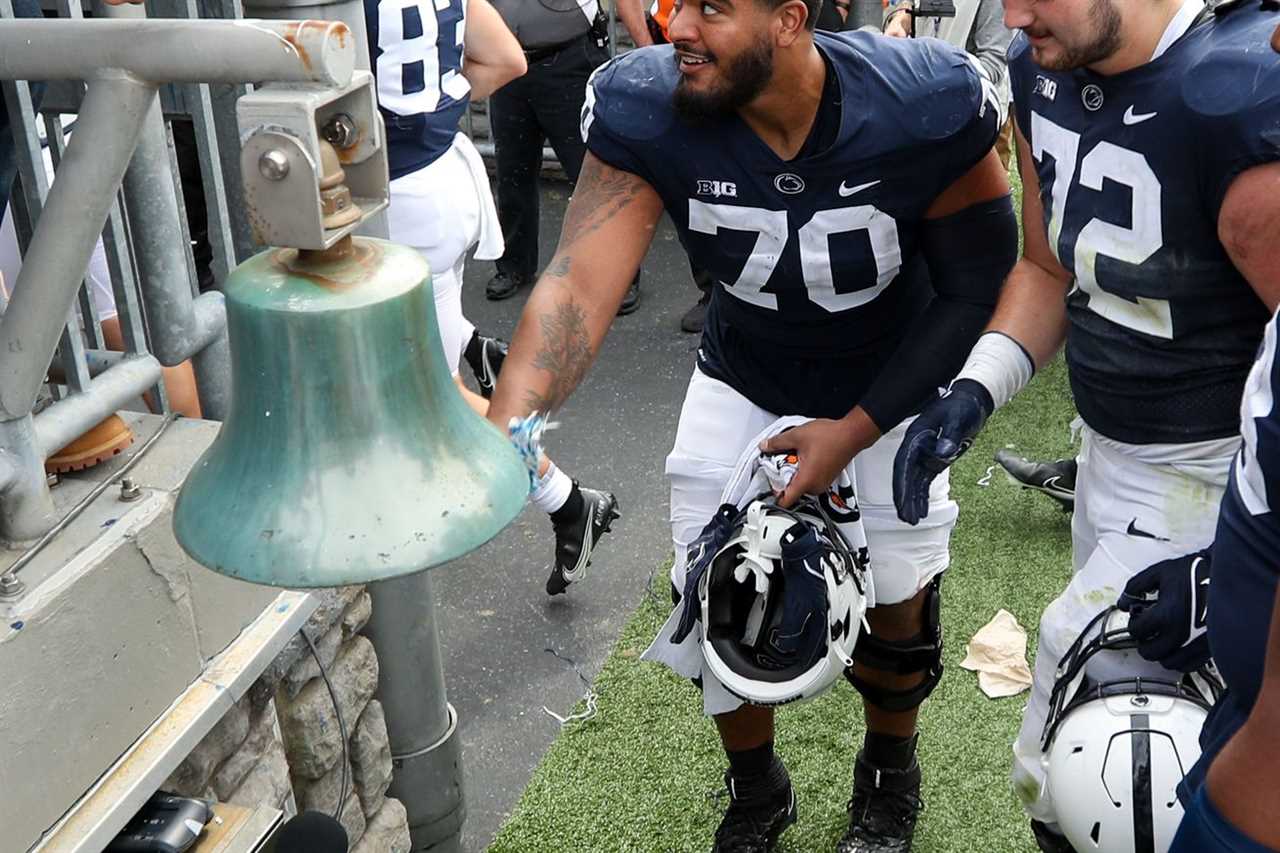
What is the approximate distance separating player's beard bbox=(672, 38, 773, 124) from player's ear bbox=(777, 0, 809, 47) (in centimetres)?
4

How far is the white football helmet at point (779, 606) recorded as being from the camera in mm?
2875

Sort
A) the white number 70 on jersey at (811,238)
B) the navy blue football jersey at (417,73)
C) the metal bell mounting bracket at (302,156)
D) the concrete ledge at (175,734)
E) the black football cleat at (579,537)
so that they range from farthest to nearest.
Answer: the black football cleat at (579,537), the navy blue football jersey at (417,73), the white number 70 on jersey at (811,238), the concrete ledge at (175,734), the metal bell mounting bracket at (302,156)

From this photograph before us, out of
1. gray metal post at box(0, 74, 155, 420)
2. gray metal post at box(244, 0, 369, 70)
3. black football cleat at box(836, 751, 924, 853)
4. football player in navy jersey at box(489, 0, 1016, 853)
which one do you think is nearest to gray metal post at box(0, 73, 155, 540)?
gray metal post at box(0, 74, 155, 420)

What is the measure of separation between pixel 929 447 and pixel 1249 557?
1045mm

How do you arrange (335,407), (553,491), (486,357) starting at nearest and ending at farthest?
(335,407), (553,491), (486,357)

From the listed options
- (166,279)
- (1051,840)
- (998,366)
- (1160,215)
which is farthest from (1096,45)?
(166,279)

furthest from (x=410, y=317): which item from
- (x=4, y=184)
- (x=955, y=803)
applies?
(x=955, y=803)

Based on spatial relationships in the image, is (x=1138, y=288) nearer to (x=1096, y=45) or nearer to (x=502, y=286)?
(x=1096, y=45)

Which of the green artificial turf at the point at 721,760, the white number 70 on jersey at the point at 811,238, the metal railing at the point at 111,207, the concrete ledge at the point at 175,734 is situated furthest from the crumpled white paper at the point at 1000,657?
the metal railing at the point at 111,207

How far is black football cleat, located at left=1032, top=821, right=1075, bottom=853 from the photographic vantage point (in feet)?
9.32

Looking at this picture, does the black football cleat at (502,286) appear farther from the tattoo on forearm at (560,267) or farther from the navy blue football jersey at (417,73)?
the tattoo on forearm at (560,267)

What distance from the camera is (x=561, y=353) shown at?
288cm

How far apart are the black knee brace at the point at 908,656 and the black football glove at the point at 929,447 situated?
464 millimetres

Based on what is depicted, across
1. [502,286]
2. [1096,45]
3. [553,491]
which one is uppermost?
[1096,45]
